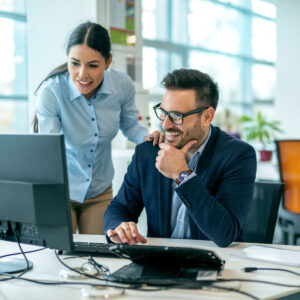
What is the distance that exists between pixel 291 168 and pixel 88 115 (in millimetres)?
1758

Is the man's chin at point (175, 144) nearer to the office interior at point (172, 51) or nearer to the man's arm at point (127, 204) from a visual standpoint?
the man's arm at point (127, 204)

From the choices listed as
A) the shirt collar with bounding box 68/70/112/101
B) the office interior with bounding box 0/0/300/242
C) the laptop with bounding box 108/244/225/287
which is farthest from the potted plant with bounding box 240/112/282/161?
the laptop with bounding box 108/244/225/287

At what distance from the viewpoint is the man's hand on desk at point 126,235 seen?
1458 mm

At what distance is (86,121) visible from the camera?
7.04ft

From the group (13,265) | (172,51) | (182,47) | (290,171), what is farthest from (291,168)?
(182,47)

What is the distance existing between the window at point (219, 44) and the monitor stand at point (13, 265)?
12.7 ft

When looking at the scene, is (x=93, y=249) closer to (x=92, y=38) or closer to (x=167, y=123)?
(x=167, y=123)

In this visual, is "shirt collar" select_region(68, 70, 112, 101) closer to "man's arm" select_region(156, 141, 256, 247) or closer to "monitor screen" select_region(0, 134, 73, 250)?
"man's arm" select_region(156, 141, 256, 247)

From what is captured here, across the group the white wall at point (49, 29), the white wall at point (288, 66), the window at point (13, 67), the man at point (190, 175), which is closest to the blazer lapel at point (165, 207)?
the man at point (190, 175)

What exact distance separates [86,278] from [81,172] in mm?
1017

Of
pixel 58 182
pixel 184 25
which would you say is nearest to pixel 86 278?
pixel 58 182

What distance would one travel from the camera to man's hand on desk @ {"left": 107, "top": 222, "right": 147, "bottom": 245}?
146cm

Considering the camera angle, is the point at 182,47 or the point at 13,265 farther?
the point at 182,47

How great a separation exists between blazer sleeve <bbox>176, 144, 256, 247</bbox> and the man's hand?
0.29 feet
